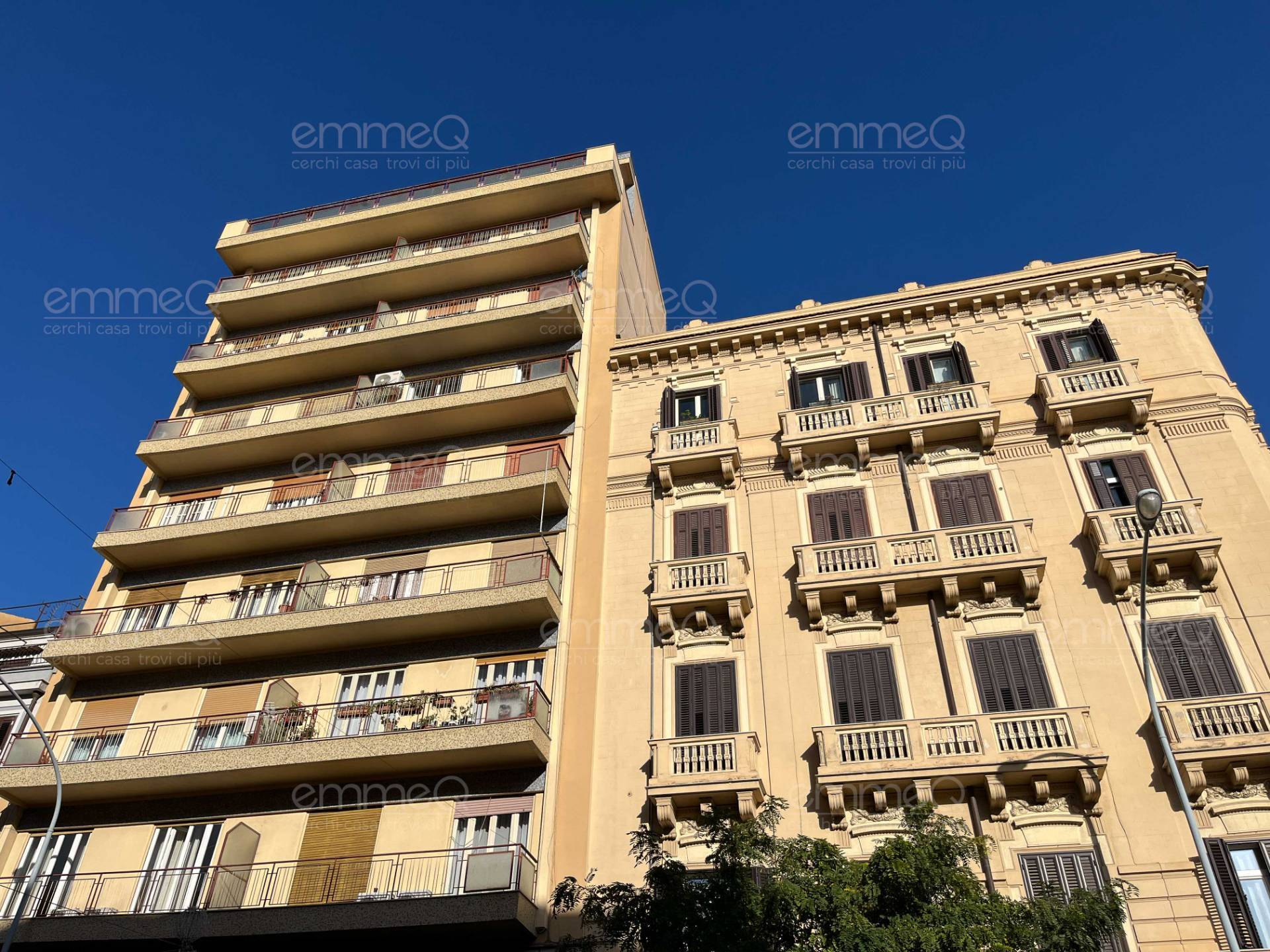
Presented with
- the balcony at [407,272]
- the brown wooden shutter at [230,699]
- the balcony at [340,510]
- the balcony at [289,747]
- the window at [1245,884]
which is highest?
the balcony at [407,272]

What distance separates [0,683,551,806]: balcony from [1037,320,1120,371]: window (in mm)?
14319

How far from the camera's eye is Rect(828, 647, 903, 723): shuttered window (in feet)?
61.3

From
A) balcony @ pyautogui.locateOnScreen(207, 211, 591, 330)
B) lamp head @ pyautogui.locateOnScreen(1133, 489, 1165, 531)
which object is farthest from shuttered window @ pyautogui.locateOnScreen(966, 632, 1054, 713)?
balcony @ pyautogui.locateOnScreen(207, 211, 591, 330)

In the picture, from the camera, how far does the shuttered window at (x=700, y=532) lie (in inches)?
870

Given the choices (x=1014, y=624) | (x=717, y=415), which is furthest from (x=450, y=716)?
(x=1014, y=624)

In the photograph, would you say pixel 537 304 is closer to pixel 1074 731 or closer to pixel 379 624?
pixel 379 624

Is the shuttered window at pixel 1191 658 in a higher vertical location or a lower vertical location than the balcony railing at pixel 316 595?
lower

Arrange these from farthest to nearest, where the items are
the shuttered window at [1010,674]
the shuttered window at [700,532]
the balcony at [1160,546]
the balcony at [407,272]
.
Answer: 1. the balcony at [407,272]
2. the shuttered window at [700,532]
3. the balcony at [1160,546]
4. the shuttered window at [1010,674]

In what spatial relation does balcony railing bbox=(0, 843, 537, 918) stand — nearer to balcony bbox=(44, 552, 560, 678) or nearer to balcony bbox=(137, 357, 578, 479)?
balcony bbox=(44, 552, 560, 678)

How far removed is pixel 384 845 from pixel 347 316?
17020 millimetres

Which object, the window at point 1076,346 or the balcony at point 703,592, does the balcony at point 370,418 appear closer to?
the balcony at point 703,592

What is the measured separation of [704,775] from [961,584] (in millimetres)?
6540

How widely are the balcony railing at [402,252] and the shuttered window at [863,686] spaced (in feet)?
50.4

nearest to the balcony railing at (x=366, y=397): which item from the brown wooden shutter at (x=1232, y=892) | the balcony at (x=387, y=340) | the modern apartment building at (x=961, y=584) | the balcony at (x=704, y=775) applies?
the balcony at (x=387, y=340)
